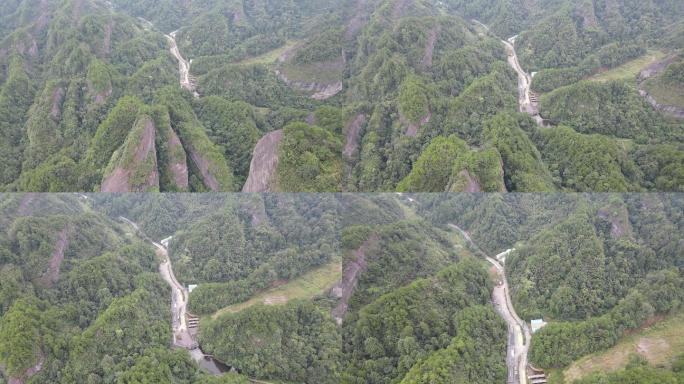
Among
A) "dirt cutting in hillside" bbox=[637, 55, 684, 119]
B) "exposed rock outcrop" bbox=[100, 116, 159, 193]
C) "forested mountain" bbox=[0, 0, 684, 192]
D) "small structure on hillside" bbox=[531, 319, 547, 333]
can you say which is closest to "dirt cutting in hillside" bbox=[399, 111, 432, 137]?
Result: "forested mountain" bbox=[0, 0, 684, 192]

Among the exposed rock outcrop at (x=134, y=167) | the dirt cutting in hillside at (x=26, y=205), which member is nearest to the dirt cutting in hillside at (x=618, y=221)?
the dirt cutting in hillside at (x=26, y=205)

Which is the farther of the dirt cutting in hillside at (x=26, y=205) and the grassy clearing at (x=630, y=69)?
the grassy clearing at (x=630, y=69)

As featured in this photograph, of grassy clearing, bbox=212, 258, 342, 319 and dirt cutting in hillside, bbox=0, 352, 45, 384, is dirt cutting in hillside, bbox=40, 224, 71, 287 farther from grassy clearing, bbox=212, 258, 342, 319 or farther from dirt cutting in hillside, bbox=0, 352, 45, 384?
grassy clearing, bbox=212, 258, 342, 319

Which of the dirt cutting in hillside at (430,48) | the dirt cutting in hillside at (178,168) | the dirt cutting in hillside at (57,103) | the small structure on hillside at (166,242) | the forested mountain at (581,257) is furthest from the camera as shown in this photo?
the dirt cutting in hillside at (430,48)

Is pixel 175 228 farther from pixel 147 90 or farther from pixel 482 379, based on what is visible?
pixel 147 90

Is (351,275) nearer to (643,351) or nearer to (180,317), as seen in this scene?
(180,317)

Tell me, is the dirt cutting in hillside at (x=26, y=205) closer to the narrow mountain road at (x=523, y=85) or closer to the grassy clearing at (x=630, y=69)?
the narrow mountain road at (x=523, y=85)
